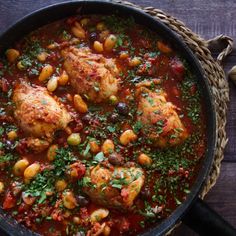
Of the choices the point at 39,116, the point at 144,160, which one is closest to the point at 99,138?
the point at 144,160

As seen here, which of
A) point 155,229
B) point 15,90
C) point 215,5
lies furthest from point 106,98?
point 215,5

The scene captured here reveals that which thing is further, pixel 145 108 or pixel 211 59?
pixel 211 59

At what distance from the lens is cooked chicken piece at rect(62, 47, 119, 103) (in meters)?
4.57

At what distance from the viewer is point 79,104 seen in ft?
15.0

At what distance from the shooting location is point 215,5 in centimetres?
521

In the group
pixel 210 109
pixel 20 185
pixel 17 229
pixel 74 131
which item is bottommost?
pixel 17 229

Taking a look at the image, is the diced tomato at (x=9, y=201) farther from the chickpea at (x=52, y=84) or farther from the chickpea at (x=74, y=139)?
the chickpea at (x=52, y=84)

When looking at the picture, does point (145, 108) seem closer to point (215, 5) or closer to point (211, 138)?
point (211, 138)

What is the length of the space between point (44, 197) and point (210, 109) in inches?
60.4

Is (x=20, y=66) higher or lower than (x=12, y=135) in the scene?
higher

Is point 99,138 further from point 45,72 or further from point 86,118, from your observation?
point 45,72

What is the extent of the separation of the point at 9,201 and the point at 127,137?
43.8 inches

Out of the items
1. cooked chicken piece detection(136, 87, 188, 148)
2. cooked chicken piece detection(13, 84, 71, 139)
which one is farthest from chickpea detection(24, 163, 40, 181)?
cooked chicken piece detection(136, 87, 188, 148)

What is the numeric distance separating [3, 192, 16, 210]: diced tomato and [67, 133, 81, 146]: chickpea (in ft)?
2.16
